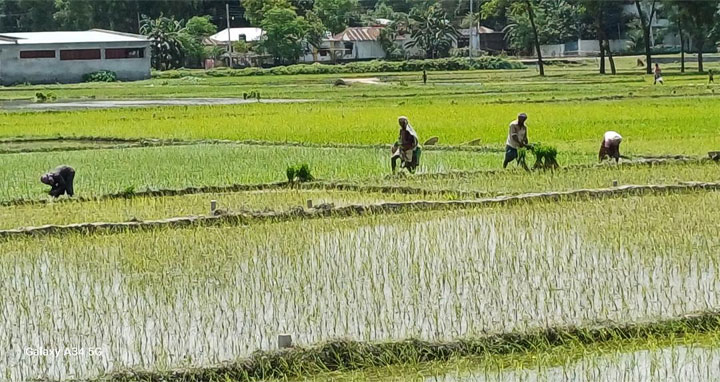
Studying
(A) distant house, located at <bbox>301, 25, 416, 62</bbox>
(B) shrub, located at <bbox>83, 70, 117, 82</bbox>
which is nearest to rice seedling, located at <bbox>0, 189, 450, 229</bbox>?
(B) shrub, located at <bbox>83, 70, 117, 82</bbox>

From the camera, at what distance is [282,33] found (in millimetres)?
54250

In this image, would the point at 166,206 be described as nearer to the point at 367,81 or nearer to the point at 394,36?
the point at 367,81

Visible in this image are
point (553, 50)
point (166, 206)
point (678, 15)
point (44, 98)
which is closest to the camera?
point (166, 206)

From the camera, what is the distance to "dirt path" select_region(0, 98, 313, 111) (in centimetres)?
2684

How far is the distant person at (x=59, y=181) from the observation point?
34.7ft

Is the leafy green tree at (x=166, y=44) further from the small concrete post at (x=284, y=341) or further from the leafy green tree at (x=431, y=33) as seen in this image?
the small concrete post at (x=284, y=341)

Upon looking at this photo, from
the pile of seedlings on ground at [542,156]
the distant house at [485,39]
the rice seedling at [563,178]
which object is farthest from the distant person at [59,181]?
the distant house at [485,39]

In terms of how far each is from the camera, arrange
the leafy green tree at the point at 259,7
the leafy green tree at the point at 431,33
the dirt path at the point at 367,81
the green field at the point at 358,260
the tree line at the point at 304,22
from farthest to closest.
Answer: the leafy green tree at the point at 431,33, the leafy green tree at the point at 259,7, the tree line at the point at 304,22, the dirt path at the point at 367,81, the green field at the point at 358,260

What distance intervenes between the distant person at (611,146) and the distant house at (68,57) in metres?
35.5

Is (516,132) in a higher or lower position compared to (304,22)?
lower

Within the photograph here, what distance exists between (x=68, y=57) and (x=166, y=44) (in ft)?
29.5

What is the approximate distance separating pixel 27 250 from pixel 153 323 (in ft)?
8.39

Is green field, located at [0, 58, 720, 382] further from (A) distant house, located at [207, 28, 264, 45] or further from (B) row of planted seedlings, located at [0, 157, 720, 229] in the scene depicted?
(A) distant house, located at [207, 28, 264, 45]

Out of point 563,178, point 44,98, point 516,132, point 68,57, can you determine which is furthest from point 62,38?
point 563,178
